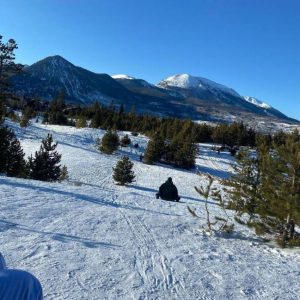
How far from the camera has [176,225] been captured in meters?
11.4

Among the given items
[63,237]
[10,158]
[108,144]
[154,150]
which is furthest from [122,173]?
[63,237]

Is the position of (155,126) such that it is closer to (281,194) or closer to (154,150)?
(154,150)

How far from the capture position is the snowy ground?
6551 millimetres

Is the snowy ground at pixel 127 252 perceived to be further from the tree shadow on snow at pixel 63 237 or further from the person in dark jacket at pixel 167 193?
the person in dark jacket at pixel 167 193

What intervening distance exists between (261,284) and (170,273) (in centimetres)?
180

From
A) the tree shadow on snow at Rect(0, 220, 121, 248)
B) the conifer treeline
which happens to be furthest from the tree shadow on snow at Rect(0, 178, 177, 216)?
the conifer treeline

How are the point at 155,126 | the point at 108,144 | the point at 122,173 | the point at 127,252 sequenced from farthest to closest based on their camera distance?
the point at 155,126, the point at 108,144, the point at 122,173, the point at 127,252

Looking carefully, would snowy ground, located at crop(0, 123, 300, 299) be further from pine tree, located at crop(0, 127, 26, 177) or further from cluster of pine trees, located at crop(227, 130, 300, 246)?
pine tree, located at crop(0, 127, 26, 177)

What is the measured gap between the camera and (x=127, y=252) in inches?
323

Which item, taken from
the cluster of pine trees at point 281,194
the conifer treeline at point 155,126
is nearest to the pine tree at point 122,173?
the cluster of pine trees at point 281,194

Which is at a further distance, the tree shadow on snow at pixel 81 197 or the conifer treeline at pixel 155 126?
the conifer treeline at pixel 155 126

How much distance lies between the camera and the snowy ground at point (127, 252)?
6.55 metres

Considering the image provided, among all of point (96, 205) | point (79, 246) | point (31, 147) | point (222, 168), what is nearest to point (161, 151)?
point (222, 168)

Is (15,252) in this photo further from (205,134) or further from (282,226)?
(205,134)
